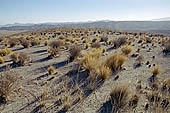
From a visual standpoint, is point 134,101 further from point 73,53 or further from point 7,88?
point 73,53

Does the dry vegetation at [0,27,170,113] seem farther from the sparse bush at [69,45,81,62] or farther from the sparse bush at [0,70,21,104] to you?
the sparse bush at [69,45,81,62]

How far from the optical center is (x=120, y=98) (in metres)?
6.15

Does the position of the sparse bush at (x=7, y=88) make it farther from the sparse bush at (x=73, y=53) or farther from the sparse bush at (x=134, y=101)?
the sparse bush at (x=73, y=53)

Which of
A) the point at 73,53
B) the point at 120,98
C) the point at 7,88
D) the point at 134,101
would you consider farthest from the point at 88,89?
the point at 73,53

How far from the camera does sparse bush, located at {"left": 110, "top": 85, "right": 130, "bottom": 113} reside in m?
5.89

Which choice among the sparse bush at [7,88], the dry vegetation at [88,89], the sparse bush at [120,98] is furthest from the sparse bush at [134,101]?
the sparse bush at [7,88]

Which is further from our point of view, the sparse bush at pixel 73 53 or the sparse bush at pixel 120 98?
the sparse bush at pixel 73 53

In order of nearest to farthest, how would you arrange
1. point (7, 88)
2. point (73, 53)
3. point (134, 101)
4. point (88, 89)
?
1. point (134, 101)
2. point (7, 88)
3. point (88, 89)
4. point (73, 53)

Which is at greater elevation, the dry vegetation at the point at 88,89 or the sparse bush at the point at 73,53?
the sparse bush at the point at 73,53

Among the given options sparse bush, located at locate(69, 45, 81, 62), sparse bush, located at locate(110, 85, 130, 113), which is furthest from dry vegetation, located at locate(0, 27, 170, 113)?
sparse bush, located at locate(69, 45, 81, 62)

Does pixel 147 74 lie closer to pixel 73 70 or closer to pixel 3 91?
pixel 73 70

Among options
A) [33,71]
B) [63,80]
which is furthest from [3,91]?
[33,71]

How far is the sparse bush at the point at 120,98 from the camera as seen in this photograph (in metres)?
5.89

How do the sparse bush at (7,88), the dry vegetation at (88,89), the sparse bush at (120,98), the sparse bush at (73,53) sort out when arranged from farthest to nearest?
1. the sparse bush at (73,53)
2. the sparse bush at (7,88)
3. the dry vegetation at (88,89)
4. the sparse bush at (120,98)
